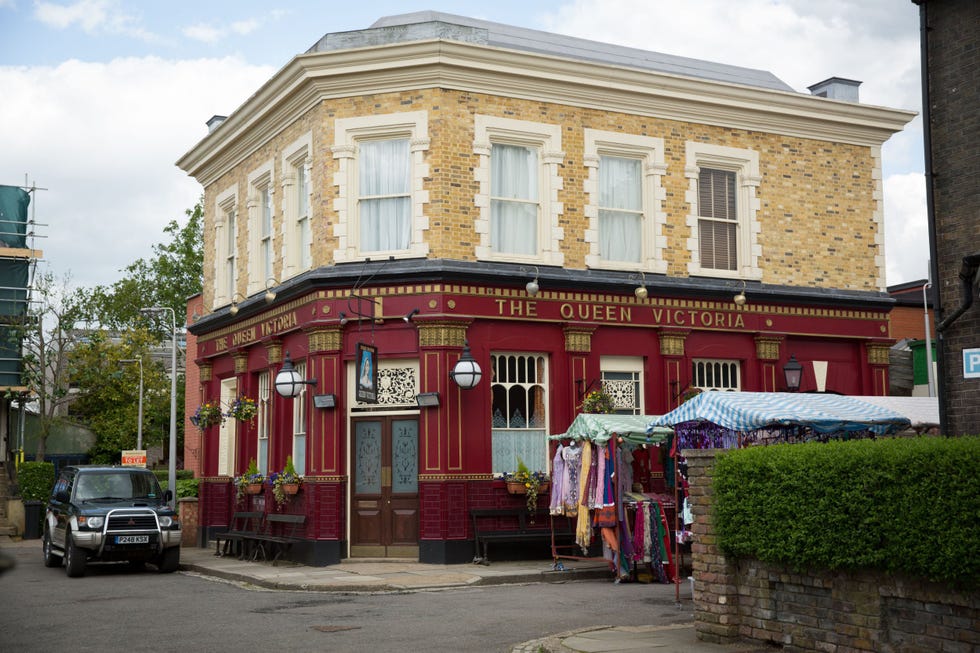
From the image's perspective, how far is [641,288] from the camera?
20.4 m

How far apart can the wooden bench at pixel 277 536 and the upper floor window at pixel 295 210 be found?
15.5ft

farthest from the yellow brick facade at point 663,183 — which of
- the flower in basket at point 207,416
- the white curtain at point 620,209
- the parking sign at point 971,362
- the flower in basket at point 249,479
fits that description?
the parking sign at point 971,362

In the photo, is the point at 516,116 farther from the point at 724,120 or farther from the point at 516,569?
the point at 516,569

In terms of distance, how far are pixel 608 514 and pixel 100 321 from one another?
45448mm

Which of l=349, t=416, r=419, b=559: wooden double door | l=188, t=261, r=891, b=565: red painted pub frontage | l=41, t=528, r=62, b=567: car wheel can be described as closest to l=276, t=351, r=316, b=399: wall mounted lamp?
l=188, t=261, r=891, b=565: red painted pub frontage

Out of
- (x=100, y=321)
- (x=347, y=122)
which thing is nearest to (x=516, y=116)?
(x=347, y=122)

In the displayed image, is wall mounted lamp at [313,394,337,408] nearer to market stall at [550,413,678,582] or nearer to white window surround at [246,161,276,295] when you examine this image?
white window surround at [246,161,276,295]

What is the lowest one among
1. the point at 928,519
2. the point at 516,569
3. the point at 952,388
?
the point at 516,569

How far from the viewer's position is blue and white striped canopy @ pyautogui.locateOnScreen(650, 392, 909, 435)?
13.6m

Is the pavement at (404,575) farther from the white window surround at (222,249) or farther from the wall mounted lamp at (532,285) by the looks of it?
the white window surround at (222,249)

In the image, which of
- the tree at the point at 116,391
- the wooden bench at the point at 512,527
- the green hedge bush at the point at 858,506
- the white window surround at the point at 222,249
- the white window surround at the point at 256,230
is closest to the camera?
the green hedge bush at the point at 858,506

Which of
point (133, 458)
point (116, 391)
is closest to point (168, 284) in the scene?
point (116, 391)

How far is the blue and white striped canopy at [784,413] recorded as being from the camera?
13.6m

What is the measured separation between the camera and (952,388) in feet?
42.4
